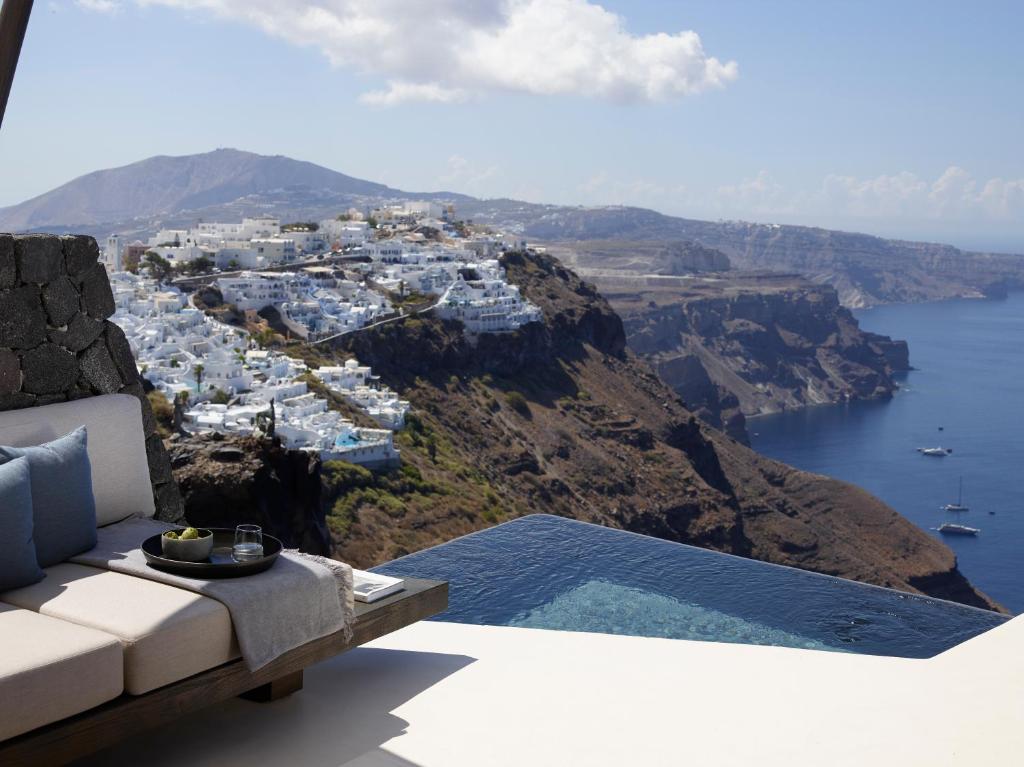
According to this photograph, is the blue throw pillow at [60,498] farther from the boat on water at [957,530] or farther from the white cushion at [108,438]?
the boat on water at [957,530]

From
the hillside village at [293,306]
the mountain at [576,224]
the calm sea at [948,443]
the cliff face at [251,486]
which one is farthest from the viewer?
the mountain at [576,224]

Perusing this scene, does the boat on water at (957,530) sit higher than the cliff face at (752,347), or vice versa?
the cliff face at (752,347)

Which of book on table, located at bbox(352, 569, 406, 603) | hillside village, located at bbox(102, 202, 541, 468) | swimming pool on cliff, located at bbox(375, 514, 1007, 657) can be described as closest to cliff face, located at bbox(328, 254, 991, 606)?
hillside village, located at bbox(102, 202, 541, 468)

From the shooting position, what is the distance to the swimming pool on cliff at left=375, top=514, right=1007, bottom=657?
12.2 ft

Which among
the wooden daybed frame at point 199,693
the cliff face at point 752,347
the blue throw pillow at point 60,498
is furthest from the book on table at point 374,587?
the cliff face at point 752,347

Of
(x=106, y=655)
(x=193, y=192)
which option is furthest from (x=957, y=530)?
(x=193, y=192)

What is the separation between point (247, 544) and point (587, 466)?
103 ft

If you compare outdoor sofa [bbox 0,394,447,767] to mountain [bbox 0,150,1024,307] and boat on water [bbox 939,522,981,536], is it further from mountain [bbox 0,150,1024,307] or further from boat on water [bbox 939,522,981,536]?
mountain [bbox 0,150,1024,307]

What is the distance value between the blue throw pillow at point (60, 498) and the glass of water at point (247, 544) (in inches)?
15.4

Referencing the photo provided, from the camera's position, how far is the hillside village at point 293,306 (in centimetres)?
2466

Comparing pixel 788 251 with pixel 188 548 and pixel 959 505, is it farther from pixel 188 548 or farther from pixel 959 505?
pixel 188 548

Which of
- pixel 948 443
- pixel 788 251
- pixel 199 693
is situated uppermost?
pixel 788 251

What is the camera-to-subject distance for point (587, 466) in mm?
33469

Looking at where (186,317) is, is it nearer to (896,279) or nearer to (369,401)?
(369,401)
